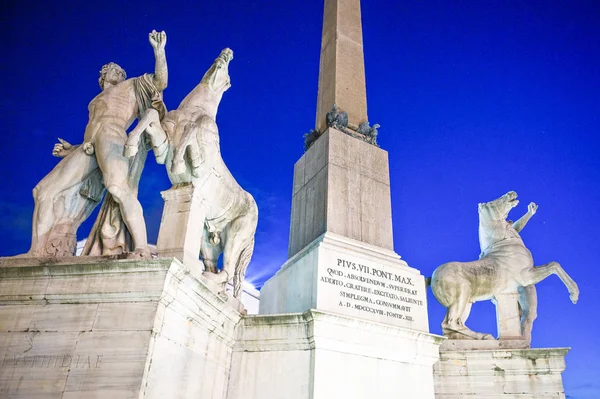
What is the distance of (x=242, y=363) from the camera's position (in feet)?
20.5

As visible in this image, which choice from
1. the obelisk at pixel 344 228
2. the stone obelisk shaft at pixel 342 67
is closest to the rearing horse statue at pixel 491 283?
the obelisk at pixel 344 228

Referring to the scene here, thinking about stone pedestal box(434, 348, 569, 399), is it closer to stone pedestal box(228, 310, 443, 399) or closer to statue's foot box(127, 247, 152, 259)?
stone pedestal box(228, 310, 443, 399)

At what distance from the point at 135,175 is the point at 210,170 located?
101 cm

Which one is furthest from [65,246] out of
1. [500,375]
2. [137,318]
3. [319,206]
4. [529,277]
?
[529,277]

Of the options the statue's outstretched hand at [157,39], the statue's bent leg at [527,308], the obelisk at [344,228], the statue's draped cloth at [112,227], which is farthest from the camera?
the statue's bent leg at [527,308]

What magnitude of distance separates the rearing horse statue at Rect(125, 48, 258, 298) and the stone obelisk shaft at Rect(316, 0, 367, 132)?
8.53 ft

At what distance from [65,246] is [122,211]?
0.89m

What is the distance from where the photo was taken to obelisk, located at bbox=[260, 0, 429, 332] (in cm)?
677

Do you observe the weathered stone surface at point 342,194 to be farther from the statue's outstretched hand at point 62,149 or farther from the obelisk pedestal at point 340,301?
the statue's outstretched hand at point 62,149

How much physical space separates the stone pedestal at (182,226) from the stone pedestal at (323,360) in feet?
4.02

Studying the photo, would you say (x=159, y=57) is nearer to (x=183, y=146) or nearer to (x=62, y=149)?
(x=183, y=146)

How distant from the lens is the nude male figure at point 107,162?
233 inches

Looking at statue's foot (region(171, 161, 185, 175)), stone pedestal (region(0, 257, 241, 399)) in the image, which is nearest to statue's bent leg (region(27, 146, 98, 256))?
stone pedestal (region(0, 257, 241, 399))

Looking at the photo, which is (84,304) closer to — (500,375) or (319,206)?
(319,206)
